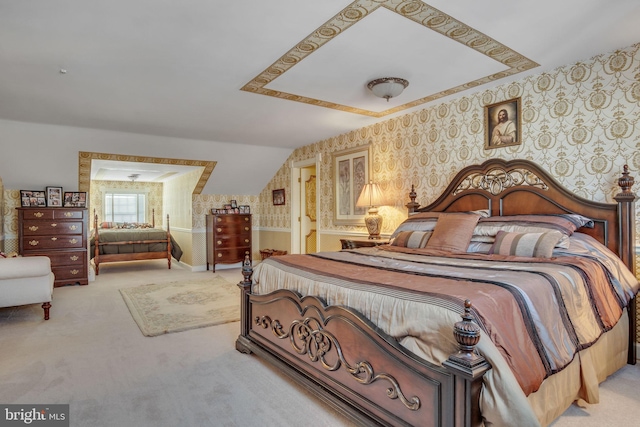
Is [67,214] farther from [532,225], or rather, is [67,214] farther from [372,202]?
[532,225]

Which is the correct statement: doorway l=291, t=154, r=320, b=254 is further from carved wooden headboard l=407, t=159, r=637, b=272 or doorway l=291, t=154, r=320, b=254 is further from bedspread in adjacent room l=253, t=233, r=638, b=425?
bedspread in adjacent room l=253, t=233, r=638, b=425

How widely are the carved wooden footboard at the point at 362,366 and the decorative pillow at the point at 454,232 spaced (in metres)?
1.42

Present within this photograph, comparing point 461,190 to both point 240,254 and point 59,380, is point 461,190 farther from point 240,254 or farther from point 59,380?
point 240,254

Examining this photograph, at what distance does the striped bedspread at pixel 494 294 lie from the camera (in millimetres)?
1469

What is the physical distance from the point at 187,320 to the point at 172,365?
3.47 feet

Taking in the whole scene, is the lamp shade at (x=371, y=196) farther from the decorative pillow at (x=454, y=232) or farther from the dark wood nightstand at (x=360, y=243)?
the decorative pillow at (x=454, y=232)

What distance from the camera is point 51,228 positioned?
529 cm

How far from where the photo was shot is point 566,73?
3.05 metres

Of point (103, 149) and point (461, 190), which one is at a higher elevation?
point (103, 149)

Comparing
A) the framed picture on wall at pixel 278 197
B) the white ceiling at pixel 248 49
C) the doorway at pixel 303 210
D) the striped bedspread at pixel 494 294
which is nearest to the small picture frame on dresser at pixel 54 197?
the white ceiling at pixel 248 49

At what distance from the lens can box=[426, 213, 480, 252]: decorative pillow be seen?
2995 millimetres

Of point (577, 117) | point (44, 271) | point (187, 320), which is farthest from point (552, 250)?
point (44, 271)

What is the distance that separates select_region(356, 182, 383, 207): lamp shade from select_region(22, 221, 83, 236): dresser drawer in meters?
4.24

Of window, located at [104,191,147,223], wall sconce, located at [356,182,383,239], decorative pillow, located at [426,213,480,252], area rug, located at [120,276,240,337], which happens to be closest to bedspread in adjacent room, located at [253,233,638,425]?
decorative pillow, located at [426,213,480,252]
